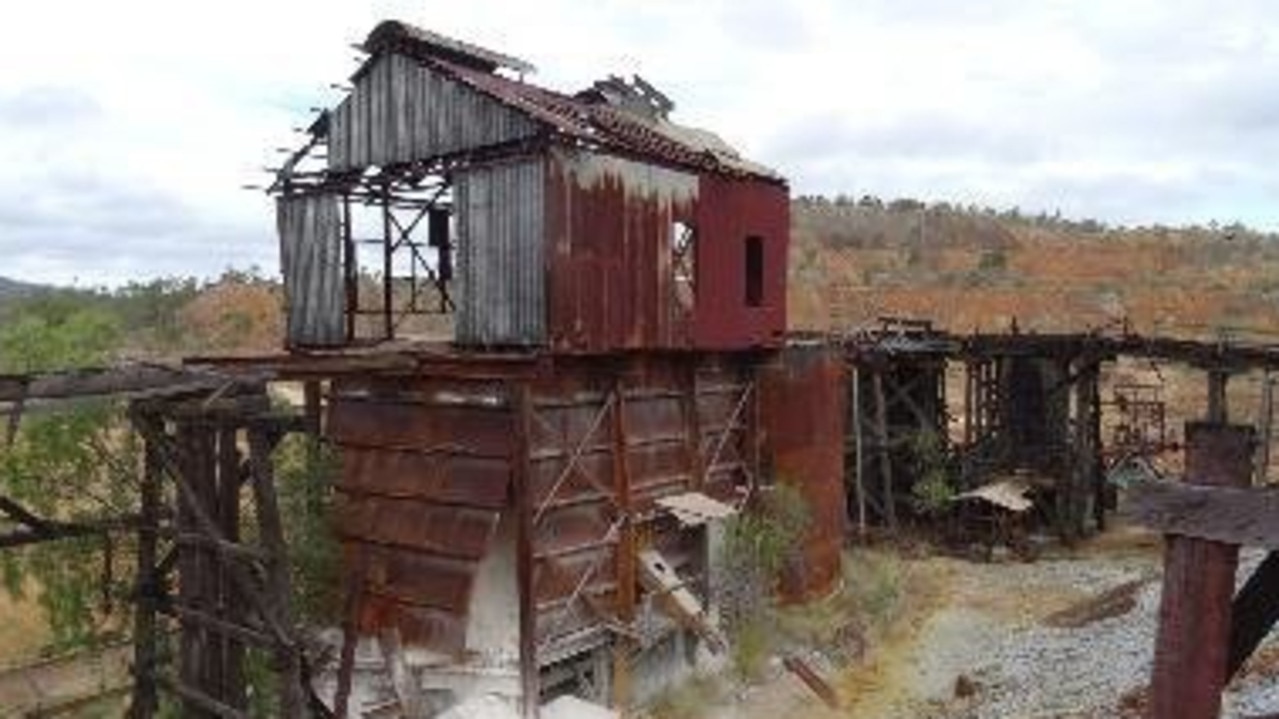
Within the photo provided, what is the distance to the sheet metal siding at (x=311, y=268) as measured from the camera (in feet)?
66.7

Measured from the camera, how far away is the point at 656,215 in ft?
65.5

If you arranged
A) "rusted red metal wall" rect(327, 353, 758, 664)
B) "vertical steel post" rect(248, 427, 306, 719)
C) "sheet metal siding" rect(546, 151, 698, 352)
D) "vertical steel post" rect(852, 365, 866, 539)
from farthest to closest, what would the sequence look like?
"vertical steel post" rect(852, 365, 866, 539) < "sheet metal siding" rect(546, 151, 698, 352) < "rusted red metal wall" rect(327, 353, 758, 664) < "vertical steel post" rect(248, 427, 306, 719)

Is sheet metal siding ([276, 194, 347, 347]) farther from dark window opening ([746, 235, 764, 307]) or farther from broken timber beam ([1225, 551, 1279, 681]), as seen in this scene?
broken timber beam ([1225, 551, 1279, 681])

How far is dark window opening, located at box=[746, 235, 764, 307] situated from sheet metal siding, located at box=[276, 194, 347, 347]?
289 inches

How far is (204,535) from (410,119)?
7.62 m

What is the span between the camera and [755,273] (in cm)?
2359

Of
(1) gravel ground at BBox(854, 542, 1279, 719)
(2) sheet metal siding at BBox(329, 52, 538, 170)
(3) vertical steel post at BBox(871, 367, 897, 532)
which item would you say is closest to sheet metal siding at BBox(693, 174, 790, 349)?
(2) sheet metal siding at BBox(329, 52, 538, 170)

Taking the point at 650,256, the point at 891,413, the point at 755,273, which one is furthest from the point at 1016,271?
the point at 650,256

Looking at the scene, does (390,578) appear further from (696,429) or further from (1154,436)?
(1154,436)

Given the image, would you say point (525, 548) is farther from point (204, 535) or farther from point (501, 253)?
point (204, 535)

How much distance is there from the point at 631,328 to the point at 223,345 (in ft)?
124

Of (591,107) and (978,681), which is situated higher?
(591,107)

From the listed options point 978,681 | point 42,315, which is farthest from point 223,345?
point 978,681

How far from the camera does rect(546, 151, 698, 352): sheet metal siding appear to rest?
1783 centimetres
